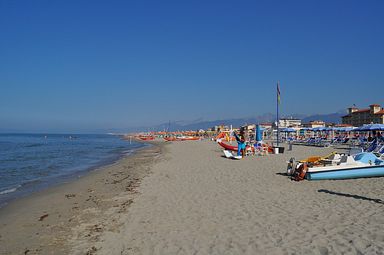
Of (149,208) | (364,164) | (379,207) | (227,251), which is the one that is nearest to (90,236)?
(149,208)

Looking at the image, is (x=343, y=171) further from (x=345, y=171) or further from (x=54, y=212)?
(x=54, y=212)

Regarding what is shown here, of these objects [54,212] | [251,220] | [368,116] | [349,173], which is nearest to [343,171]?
[349,173]

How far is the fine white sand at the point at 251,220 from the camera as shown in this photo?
15.9 ft

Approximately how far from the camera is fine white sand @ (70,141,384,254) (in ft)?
15.9

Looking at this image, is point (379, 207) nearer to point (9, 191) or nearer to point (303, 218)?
point (303, 218)

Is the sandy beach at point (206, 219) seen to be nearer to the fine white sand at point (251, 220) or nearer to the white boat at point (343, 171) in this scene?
the fine white sand at point (251, 220)

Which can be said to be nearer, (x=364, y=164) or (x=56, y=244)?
(x=56, y=244)

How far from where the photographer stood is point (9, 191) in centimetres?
1144

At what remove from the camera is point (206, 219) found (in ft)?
20.7

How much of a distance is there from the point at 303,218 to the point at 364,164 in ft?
17.4

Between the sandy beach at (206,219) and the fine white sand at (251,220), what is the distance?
14 millimetres

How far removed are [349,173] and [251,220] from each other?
5405 mm

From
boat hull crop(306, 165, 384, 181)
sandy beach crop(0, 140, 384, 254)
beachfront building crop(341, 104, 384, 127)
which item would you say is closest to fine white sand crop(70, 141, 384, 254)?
sandy beach crop(0, 140, 384, 254)

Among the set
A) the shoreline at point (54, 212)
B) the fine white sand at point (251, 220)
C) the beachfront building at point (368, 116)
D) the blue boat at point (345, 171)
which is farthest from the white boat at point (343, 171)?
the beachfront building at point (368, 116)
